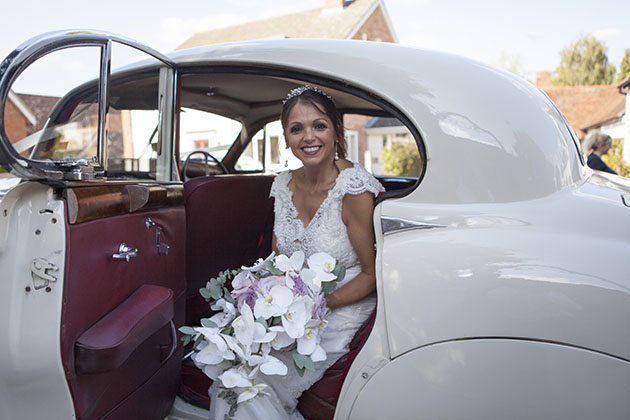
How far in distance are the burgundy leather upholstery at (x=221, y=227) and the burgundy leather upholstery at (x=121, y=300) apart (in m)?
0.32

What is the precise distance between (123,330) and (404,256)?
1022 mm

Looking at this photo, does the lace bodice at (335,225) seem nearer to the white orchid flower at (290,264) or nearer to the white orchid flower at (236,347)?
the white orchid flower at (290,264)

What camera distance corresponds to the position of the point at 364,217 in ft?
6.74

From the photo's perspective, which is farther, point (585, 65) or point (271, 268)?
point (585, 65)

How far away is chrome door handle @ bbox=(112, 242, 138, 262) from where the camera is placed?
5.85ft

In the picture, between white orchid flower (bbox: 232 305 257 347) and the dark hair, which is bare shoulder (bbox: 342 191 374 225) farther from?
white orchid flower (bbox: 232 305 257 347)

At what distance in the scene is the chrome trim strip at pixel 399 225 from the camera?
1.62 metres

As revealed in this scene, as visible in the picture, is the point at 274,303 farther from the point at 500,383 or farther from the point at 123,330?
the point at 500,383

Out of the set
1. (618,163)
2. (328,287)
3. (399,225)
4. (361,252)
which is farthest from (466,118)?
(618,163)

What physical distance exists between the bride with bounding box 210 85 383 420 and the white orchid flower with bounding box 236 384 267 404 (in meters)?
0.08

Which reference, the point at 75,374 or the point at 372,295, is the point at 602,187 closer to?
the point at 372,295

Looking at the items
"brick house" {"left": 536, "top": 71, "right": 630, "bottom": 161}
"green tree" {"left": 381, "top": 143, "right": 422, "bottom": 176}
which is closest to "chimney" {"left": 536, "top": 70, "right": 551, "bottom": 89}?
"brick house" {"left": 536, "top": 71, "right": 630, "bottom": 161}

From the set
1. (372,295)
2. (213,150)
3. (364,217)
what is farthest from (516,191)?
(213,150)

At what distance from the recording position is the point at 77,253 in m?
1.58
